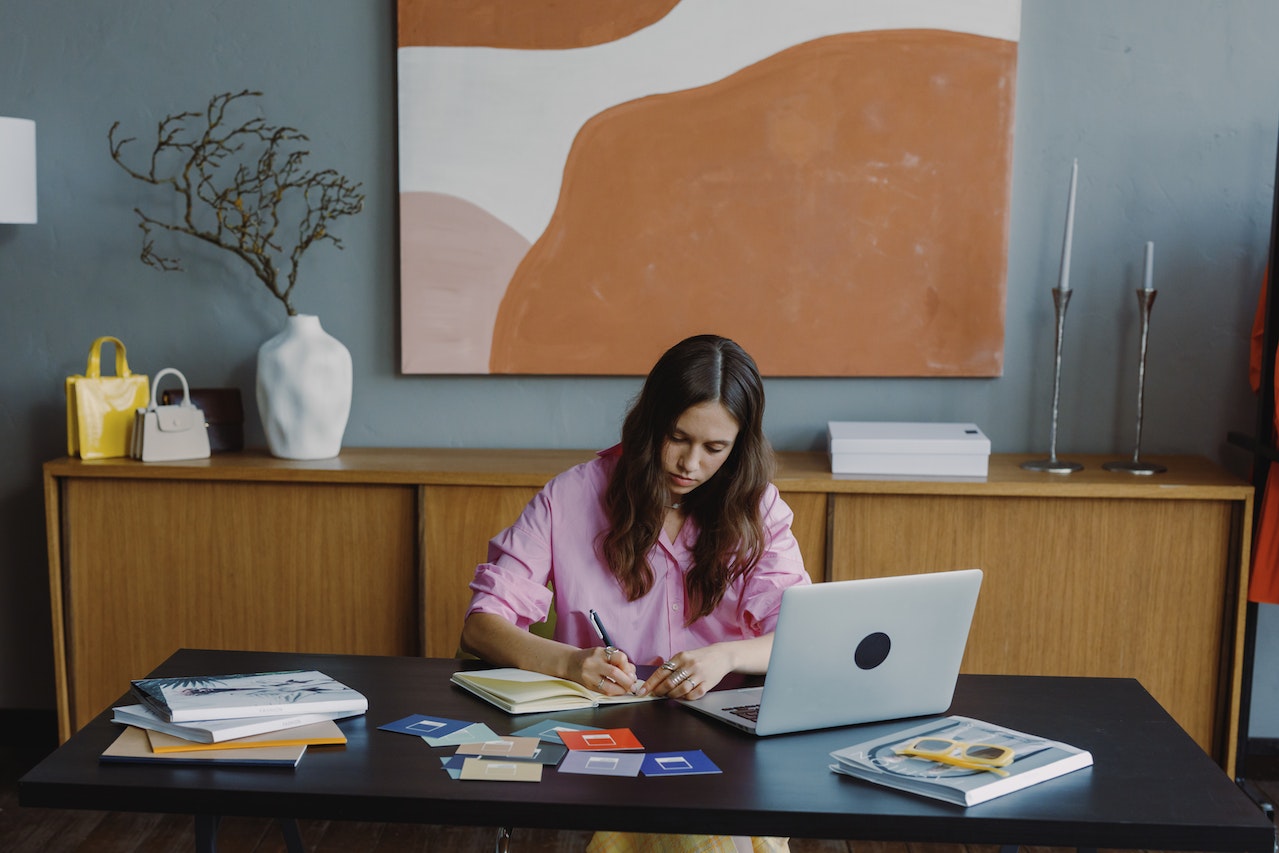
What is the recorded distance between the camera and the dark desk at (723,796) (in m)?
1.42

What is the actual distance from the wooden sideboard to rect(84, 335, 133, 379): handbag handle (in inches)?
9.8

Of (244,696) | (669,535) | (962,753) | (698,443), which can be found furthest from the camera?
(669,535)

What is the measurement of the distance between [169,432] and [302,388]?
1.21ft

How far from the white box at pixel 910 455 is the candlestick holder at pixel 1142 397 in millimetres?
400

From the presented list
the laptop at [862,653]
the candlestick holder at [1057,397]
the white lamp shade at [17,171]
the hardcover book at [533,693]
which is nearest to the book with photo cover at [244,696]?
the hardcover book at [533,693]

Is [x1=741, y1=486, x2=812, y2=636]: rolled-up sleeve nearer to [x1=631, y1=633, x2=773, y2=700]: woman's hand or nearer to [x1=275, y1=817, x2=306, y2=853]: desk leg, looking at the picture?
[x1=631, y1=633, x2=773, y2=700]: woman's hand

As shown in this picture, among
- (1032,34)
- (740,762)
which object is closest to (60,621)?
(740,762)

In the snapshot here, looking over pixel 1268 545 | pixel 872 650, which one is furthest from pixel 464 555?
pixel 1268 545

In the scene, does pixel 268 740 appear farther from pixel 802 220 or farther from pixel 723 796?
pixel 802 220

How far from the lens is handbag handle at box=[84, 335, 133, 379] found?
10.3 ft

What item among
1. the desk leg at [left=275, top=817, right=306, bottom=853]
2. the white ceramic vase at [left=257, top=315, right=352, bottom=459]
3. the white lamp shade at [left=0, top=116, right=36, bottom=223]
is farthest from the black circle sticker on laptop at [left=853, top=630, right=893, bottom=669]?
the white lamp shade at [left=0, top=116, right=36, bottom=223]

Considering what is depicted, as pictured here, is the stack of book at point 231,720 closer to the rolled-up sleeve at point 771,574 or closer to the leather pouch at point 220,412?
the rolled-up sleeve at point 771,574

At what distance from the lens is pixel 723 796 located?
1.46 m

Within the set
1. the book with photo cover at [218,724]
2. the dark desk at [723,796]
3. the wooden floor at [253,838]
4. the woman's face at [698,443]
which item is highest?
the woman's face at [698,443]
